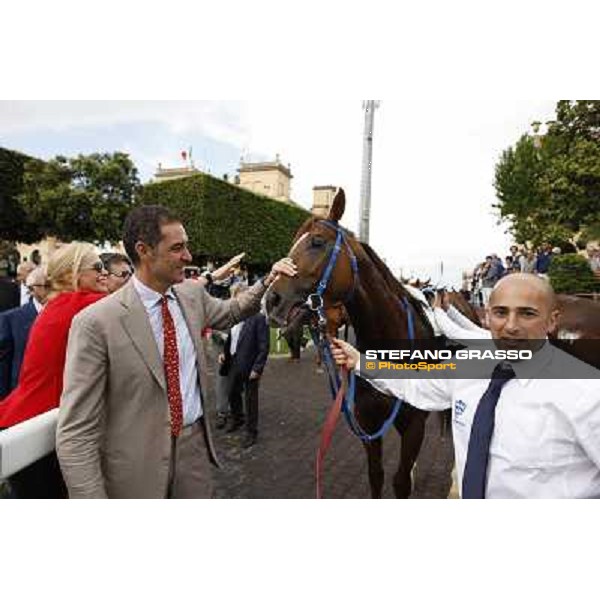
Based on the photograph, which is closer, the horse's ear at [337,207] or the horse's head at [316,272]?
the horse's head at [316,272]

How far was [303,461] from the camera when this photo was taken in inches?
208

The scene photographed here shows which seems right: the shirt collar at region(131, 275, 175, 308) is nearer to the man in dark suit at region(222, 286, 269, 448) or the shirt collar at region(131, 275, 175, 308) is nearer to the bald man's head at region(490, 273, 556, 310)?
the bald man's head at region(490, 273, 556, 310)

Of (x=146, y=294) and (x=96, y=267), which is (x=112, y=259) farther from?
(x=146, y=294)

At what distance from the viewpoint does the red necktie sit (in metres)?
2.01

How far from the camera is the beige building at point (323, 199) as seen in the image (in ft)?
9.82

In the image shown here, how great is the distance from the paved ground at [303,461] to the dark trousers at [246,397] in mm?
300

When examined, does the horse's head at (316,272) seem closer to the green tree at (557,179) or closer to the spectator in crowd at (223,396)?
the green tree at (557,179)

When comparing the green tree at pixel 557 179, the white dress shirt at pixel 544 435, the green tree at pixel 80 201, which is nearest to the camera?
the white dress shirt at pixel 544 435

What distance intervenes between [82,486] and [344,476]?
3.68m

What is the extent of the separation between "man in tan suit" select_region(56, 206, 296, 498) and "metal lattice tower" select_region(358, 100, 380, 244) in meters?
1.30

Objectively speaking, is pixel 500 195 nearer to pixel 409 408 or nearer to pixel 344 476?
pixel 409 408

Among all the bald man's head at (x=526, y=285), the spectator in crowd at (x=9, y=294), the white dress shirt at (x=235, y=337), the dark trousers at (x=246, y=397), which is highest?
the bald man's head at (x=526, y=285)

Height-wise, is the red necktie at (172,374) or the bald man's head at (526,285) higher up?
the bald man's head at (526,285)

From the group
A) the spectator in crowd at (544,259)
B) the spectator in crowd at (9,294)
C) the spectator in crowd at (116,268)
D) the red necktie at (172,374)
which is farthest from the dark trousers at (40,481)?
the spectator in crowd at (9,294)
